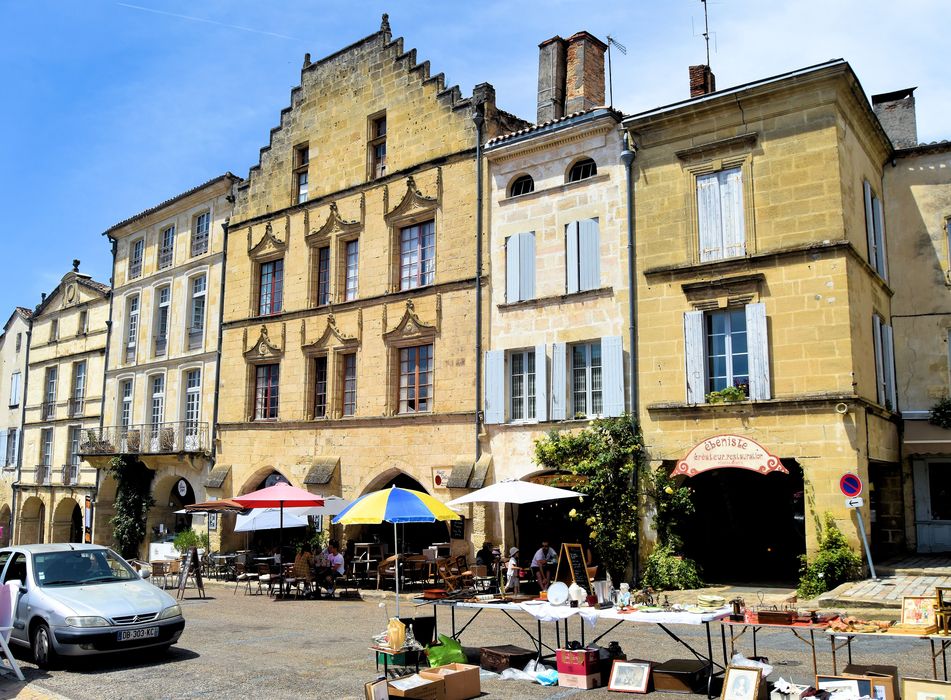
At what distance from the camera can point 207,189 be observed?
93.0 ft

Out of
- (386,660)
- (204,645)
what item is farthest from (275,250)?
(386,660)

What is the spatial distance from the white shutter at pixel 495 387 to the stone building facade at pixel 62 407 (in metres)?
19.3

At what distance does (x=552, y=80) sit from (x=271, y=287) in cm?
1060

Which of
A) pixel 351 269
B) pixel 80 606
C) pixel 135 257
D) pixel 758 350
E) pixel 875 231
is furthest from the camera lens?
pixel 135 257

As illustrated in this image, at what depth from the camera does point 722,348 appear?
667 inches

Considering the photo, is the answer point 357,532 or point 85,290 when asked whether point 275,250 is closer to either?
point 357,532

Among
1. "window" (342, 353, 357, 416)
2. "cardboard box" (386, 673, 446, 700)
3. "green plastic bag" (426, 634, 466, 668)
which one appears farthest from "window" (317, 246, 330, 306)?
"cardboard box" (386, 673, 446, 700)

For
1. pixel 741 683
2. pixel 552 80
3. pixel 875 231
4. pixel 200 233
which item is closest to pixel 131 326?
pixel 200 233

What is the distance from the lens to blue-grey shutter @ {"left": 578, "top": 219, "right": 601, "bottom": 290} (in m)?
18.7

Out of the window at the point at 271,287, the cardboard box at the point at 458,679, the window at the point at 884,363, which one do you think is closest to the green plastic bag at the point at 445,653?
the cardboard box at the point at 458,679

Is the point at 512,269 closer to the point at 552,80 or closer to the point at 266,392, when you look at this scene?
the point at 552,80

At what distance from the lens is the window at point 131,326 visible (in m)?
31.4

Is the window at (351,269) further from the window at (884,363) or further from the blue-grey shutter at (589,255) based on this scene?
the window at (884,363)

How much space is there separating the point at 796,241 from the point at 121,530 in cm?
2320
